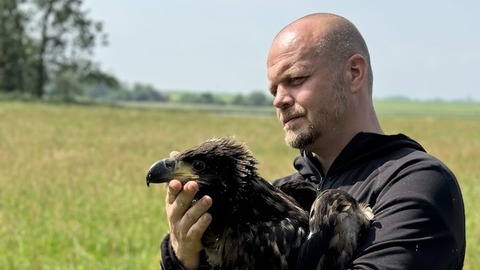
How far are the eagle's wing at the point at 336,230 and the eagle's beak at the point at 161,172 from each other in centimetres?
79

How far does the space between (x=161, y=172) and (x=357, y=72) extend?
1287 millimetres

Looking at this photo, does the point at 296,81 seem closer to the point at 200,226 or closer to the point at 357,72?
the point at 357,72

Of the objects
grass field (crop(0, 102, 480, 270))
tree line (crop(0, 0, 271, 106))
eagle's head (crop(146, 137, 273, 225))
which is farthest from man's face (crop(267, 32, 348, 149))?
tree line (crop(0, 0, 271, 106))

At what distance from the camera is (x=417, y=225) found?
3.12 meters

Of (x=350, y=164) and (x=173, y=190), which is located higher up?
(x=350, y=164)

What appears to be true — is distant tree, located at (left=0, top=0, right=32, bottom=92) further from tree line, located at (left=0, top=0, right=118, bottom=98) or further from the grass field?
the grass field

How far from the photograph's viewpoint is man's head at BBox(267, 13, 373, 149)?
3762mm

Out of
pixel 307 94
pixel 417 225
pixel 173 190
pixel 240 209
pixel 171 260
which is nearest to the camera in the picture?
pixel 417 225

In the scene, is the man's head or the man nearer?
the man

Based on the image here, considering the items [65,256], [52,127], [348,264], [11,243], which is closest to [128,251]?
[65,256]

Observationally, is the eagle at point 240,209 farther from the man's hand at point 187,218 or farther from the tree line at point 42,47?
the tree line at point 42,47

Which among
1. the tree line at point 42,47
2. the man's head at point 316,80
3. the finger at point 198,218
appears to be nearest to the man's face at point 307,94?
the man's head at point 316,80

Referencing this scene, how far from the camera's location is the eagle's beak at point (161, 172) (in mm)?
3543

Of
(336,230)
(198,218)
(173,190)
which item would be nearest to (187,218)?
(198,218)
